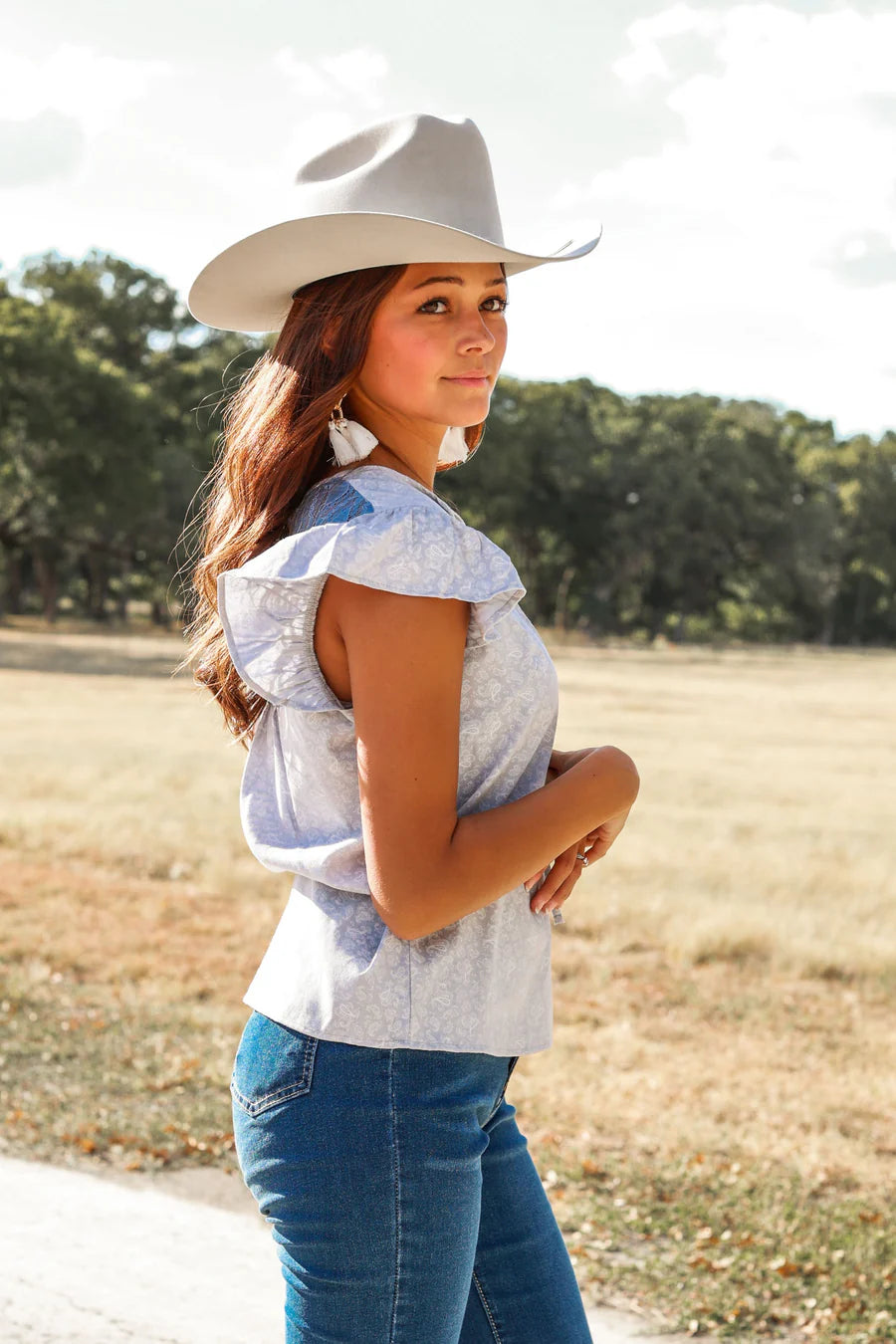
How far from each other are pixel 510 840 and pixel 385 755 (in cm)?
18

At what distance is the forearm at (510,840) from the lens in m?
1.45

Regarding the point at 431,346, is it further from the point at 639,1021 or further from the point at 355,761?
the point at 639,1021

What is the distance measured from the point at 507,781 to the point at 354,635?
27 cm

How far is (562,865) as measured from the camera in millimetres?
1648

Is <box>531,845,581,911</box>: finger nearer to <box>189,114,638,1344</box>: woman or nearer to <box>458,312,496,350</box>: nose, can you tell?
<box>189,114,638,1344</box>: woman

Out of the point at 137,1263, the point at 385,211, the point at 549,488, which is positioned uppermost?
the point at 549,488

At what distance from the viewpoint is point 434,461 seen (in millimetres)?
1723

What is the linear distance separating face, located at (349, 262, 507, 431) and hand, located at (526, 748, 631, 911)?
16.5 inches

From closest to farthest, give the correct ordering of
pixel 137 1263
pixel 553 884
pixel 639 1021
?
pixel 553 884
pixel 137 1263
pixel 639 1021

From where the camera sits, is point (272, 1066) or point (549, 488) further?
point (549, 488)

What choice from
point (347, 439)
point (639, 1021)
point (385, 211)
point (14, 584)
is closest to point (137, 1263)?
point (347, 439)

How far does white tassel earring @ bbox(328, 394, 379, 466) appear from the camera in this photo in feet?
5.26

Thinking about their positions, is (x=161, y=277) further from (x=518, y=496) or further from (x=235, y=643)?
(x=235, y=643)

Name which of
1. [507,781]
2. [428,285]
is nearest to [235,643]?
[507,781]
